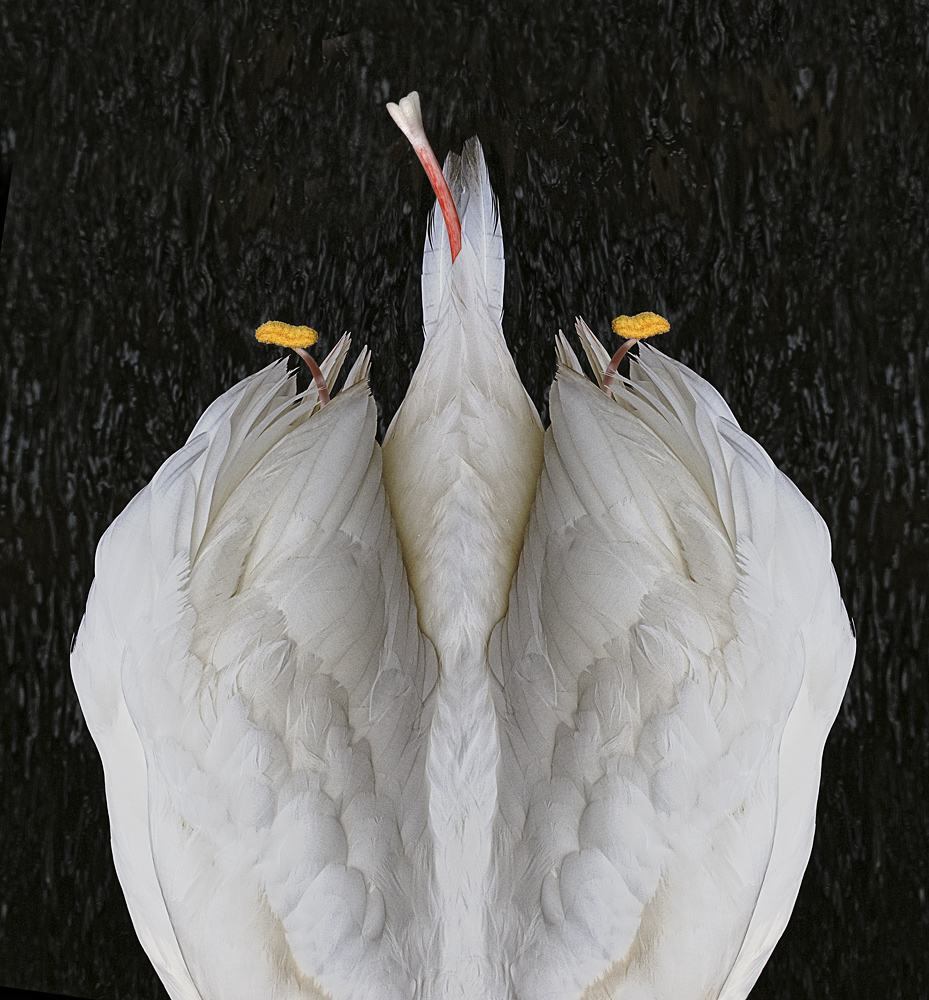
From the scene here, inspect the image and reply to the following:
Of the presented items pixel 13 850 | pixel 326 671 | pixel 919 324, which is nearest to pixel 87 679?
pixel 326 671

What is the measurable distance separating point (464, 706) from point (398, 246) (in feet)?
1.14

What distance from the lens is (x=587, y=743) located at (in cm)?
43

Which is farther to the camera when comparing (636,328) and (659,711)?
(636,328)

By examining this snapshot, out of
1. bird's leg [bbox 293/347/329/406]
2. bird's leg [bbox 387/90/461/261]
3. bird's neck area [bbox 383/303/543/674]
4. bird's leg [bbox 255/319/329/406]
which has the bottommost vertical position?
bird's neck area [bbox 383/303/543/674]

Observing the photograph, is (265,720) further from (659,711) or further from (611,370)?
(611,370)

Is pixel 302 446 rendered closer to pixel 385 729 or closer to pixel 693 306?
pixel 385 729

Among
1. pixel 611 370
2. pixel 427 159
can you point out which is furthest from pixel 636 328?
pixel 427 159

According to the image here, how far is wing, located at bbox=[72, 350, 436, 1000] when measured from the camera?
418mm

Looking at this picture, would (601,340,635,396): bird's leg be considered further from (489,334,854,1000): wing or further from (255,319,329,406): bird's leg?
(255,319,329,406): bird's leg

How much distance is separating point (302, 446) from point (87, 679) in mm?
161

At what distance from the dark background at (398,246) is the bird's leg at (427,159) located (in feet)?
0.29

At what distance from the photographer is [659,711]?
43cm

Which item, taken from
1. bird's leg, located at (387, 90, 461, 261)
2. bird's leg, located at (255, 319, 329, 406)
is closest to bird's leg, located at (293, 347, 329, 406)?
bird's leg, located at (255, 319, 329, 406)

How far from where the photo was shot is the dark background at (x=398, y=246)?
2.07 ft
